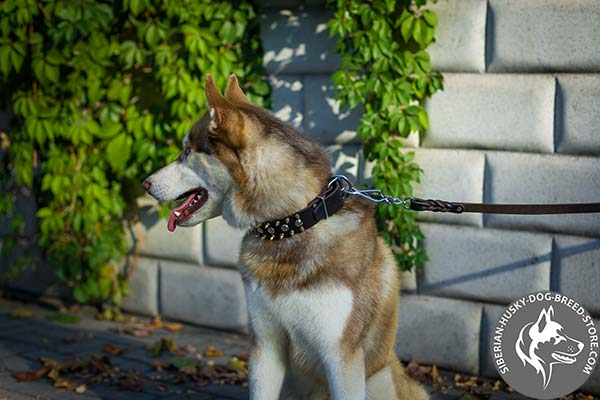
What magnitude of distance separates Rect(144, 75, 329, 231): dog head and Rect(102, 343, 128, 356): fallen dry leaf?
7.37 feet

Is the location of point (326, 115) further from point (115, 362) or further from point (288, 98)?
point (115, 362)

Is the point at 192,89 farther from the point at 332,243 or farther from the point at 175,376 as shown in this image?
the point at 332,243

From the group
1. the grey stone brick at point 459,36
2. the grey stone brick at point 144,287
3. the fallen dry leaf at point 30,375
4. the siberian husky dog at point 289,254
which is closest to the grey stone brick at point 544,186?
the grey stone brick at point 459,36

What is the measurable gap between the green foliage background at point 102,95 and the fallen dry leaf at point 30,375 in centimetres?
128

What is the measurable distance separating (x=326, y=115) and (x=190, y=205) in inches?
79.8

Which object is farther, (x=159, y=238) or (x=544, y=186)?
(x=159, y=238)

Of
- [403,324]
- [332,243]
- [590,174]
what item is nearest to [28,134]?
[403,324]

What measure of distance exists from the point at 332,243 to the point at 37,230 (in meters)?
4.19

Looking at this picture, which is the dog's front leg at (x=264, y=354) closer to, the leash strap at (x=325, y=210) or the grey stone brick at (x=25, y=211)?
the leash strap at (x=325, y=210)

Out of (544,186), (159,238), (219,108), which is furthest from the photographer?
(159,238)

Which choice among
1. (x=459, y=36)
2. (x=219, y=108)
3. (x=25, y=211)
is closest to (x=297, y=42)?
(x=459, y=36)

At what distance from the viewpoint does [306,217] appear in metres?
3.26

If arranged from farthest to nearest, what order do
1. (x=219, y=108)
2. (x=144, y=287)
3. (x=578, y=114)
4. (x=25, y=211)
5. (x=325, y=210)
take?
(x=25, y=211), (x=144, y=287), (x=578, y=114), (x=325, y=210), (x=219, y=108)

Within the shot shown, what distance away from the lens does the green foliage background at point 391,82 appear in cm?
482
